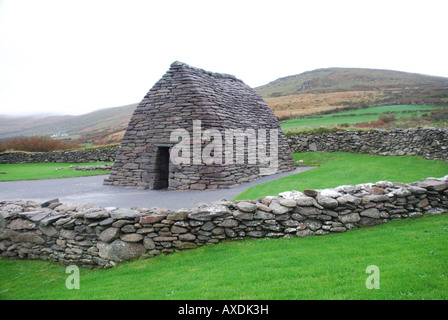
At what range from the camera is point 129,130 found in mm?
14125

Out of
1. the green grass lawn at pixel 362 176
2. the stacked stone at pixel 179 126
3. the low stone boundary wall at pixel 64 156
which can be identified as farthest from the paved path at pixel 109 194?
the low stone boundary wall at pixel 64 156

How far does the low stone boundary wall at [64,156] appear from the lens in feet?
92.6

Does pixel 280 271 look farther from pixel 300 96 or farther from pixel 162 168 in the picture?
pixel 300 96

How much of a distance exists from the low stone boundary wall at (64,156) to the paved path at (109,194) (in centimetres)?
1297

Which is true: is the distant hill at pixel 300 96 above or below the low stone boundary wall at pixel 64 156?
above

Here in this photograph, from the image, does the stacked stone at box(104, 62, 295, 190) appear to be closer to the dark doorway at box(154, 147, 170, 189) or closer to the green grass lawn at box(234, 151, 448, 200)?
the dark doorway at box(154, 147, 170, 189)

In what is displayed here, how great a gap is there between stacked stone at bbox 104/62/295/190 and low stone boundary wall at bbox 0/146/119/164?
1551 centimetres

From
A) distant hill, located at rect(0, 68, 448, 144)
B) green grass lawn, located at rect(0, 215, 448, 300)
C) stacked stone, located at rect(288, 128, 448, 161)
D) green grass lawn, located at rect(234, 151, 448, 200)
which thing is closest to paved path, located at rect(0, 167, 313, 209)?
green grass lawn, located at rect(234, 151, 448, 200)

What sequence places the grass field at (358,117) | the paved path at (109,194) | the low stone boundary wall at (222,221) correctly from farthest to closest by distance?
the grass field at (358,117)
the paved path at (109,194)
the low stone boundary wall at (222,221)

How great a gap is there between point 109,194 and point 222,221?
7650 millimetres

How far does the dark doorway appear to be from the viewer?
44.1 ft

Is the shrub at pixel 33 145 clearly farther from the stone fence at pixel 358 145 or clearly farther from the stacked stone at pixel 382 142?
the stacked stone at pixel 382 142
